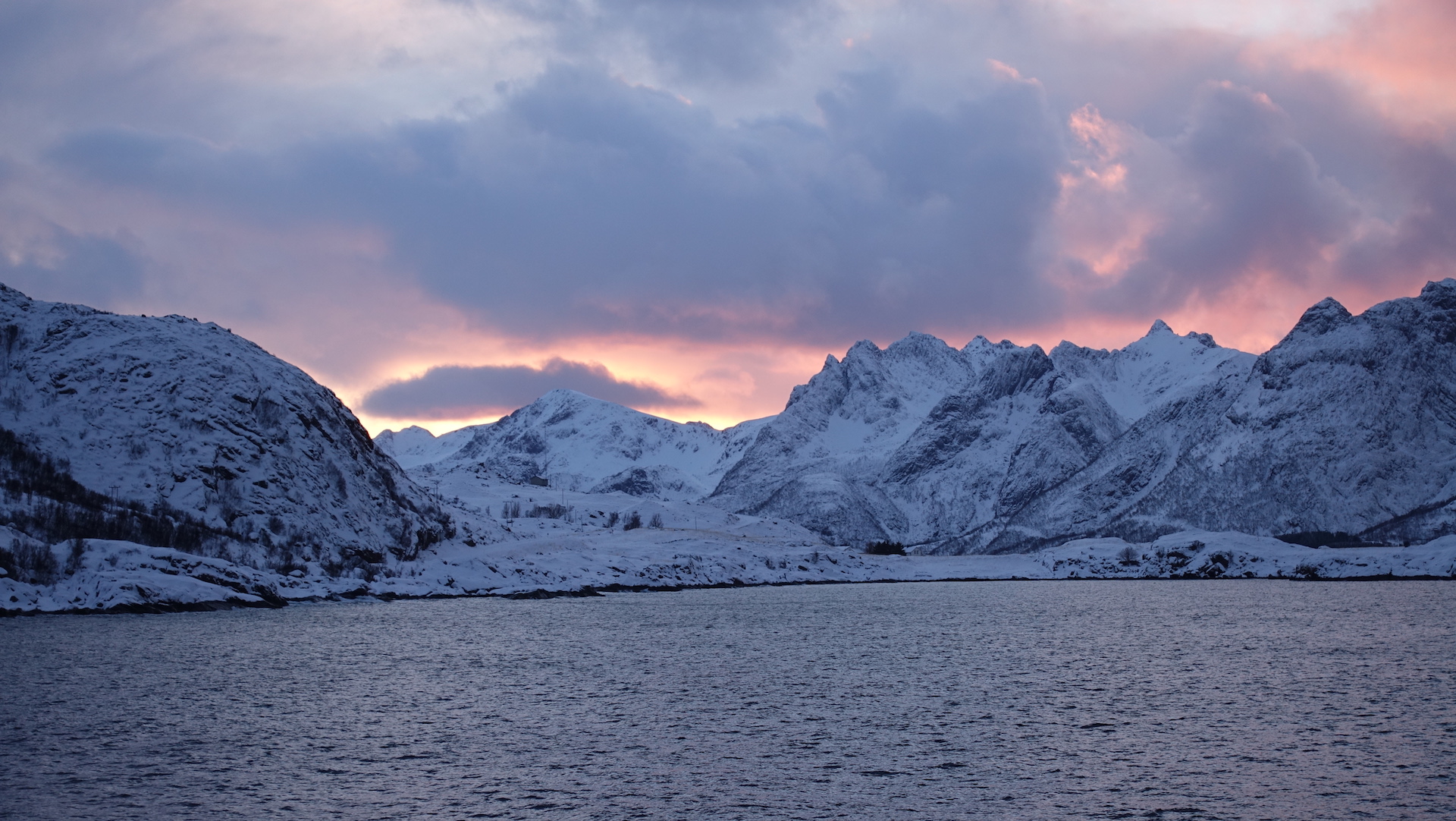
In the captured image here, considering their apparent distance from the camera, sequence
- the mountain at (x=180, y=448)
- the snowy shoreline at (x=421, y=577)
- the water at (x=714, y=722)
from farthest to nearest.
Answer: the mountain at (x=180, y=448) → the snowy shoreline at (x=421, y=577) → the water at (x=714, y=722)

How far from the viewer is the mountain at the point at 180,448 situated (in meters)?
113

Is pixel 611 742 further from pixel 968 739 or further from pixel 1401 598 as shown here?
pixel 1401 598

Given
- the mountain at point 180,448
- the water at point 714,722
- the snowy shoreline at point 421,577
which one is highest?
the mountain at point 180,448

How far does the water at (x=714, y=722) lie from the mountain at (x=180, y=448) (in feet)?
111

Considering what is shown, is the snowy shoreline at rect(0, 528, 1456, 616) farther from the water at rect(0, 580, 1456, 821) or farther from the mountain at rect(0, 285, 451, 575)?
the water at rect(0, 580, 1456, 821)

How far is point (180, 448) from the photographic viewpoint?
403 ft

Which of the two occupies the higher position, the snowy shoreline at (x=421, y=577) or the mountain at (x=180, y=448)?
the mountain at (x=180, y=448)

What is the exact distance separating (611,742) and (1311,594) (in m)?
129

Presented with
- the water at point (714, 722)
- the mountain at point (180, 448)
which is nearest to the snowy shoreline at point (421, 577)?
the mountain at point (180, 448)

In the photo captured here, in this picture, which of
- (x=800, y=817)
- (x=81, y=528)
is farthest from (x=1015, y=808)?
(x=81, y=528)

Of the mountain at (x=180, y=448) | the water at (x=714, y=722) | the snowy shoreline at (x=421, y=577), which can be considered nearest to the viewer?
the water at (x=714, y=722)

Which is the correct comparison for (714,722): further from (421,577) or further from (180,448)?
(180,448)

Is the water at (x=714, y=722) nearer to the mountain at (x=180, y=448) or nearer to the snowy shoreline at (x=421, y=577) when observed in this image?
the snowy shoreline at (x=421, y=577)

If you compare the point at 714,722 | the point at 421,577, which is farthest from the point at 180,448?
the point at 714,722
